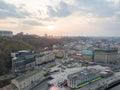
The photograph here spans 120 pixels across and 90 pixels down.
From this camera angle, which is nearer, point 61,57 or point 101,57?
point 101,57

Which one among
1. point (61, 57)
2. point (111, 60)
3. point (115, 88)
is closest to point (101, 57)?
point (111, 60)

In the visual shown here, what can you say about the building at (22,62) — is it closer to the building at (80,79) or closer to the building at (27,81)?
the building at (27,81)

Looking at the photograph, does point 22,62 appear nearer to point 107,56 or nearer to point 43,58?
point 43,58

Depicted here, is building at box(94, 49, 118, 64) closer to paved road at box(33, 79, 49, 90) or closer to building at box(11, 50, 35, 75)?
building at box(11, 50, 35, 75)

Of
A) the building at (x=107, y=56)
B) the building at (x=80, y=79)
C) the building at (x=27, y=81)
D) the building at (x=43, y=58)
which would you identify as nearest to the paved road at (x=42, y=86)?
the building at (x=27, y=81)

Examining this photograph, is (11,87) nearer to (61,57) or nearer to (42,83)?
(42,83)
